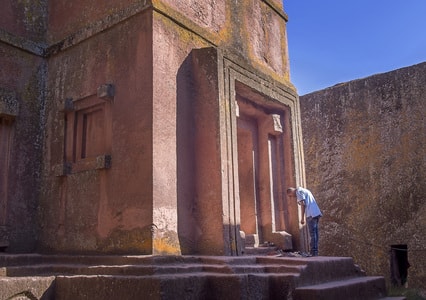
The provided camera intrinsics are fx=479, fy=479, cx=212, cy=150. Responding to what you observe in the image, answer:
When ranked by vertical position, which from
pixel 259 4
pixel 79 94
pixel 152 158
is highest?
pixel 259 4

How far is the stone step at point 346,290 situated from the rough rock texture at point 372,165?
5.08 metres

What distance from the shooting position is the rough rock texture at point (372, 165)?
10.3m

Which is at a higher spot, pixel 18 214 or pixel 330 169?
pixel 330 169

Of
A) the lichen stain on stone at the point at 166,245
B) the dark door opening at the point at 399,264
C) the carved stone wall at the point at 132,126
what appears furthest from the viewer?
the dark door opening at the point at 399,264

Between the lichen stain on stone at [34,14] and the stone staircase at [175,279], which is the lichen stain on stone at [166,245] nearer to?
the stone staircase at [175,279]

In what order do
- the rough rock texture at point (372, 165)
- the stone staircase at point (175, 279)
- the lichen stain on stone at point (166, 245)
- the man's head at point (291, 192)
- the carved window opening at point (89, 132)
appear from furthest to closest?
the rough rock texture at point (372, 165), the man's head at point (291, 192), the carved window opening at point (89, 132), the lichen stain on stone at point (166, 245), the stone staircase at point (175, 279)

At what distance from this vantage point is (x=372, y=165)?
1109 centimetres

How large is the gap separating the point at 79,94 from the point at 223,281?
3.25 m

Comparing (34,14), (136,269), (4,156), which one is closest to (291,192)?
(136,269)

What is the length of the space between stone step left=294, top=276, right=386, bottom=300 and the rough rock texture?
5082 mm

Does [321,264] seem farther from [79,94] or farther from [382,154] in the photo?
[382,154]

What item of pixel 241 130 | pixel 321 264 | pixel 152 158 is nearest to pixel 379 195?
pixel 241 130

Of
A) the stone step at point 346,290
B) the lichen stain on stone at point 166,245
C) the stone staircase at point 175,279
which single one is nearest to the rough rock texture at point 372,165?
the stone step at point 346,290

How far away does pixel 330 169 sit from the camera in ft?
39.0
